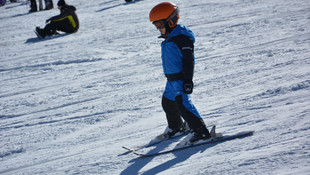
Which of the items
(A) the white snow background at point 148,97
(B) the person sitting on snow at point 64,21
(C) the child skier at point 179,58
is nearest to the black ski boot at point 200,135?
(C) the child skier at point 179,58

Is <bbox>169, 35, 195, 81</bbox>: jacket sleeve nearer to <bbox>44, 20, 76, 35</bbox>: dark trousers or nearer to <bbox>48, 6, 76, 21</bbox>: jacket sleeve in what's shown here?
<bbox>44, 20, 76, 35</bbox>: dark trousers

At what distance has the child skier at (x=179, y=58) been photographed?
2.94m

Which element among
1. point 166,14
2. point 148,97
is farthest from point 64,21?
point 166,14

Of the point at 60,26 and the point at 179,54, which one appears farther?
the point at 60,26

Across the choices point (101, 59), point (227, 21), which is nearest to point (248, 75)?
point (101, 59)

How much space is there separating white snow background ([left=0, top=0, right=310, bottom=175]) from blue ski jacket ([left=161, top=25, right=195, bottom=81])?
0.75m

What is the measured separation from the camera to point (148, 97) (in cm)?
486

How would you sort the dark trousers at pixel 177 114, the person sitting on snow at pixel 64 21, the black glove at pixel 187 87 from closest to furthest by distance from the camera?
the black glove at pixel 187 87 → the dark trousers at pixel 177 114 → the person sitting on snow at pixel 64 21

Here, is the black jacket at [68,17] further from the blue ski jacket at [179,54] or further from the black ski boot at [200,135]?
the black ski boot at [200,135]

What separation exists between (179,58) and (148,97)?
1.89m

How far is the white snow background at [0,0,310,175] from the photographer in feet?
9.83

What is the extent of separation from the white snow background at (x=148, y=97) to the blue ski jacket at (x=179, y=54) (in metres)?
0.75

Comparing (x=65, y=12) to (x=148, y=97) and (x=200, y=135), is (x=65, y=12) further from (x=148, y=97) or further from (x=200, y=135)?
(x=200, y=135)

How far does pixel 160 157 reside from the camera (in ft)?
10.2
